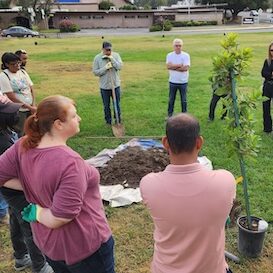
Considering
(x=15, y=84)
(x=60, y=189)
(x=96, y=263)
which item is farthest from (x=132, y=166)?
(x=60, y=189)

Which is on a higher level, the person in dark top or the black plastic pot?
the person in dark top

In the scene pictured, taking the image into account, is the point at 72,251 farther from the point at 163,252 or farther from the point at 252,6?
the point at 252,6

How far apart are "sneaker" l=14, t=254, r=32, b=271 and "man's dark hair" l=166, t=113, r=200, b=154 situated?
2.51m

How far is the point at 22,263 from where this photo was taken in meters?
3.65

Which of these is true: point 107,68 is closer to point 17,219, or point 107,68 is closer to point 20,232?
point 20,232

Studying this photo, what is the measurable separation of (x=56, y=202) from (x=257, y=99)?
2.15m

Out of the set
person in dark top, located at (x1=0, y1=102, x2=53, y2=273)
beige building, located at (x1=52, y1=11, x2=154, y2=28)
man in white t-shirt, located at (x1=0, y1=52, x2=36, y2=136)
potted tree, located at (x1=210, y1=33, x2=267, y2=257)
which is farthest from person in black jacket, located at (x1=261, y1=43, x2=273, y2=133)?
beige building, located at (x1=52, y1=11, x2=154, y2=28)

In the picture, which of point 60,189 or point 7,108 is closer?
point 60,189

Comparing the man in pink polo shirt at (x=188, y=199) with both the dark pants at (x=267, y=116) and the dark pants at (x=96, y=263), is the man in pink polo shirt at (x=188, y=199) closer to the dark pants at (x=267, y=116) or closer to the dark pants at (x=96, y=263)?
the dark pants at (x=96, y=263)

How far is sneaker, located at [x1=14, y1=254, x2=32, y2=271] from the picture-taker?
3.65m

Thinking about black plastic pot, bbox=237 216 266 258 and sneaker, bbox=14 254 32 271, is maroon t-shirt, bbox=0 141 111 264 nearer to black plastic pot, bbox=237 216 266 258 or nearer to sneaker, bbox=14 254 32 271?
sneaker, bbox=14 254 32 271

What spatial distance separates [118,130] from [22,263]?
13.6 ft

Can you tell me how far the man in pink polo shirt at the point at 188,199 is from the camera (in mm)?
1842

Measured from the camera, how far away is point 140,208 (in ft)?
15.6
